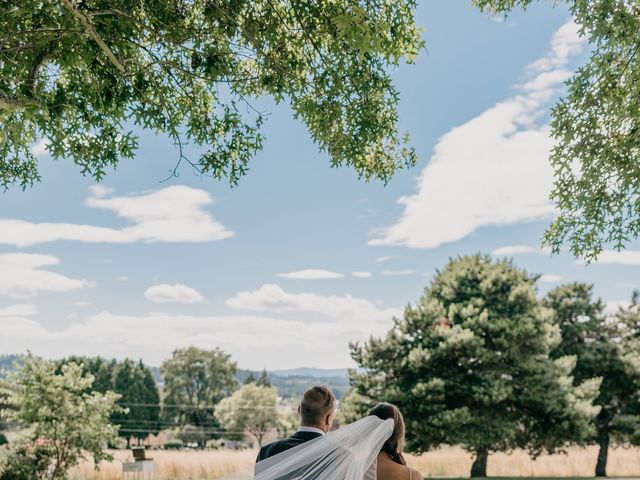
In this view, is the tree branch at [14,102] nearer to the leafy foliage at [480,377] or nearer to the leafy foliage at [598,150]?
Answer: the leafy foliage at [598,150]

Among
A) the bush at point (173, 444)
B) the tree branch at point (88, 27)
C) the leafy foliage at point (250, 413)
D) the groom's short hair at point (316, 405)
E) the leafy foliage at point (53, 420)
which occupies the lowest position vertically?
the bush at point (173, 444)

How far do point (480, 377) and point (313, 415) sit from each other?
19.5 meters

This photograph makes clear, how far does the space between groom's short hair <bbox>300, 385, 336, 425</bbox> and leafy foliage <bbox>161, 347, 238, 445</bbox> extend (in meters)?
67.3

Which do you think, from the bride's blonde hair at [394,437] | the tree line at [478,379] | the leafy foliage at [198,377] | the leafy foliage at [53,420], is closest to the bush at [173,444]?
the leafy foliage at [198,377]

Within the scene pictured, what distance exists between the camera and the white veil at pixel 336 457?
4.48m

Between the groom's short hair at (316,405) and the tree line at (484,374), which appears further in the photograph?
the tree line at (484,374)

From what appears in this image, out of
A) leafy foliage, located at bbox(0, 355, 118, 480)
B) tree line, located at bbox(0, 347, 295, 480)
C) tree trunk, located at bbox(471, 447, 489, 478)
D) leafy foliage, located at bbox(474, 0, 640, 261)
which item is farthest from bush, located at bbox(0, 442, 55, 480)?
tree line, located at bbox(0, 347, 295, 480)

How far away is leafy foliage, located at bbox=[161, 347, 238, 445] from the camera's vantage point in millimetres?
70250

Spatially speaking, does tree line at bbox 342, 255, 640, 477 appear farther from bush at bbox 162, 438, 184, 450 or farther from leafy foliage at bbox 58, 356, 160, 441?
leafy foliage at bbox 58, 356, 160, 441

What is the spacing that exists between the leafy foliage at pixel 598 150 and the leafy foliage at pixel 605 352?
56.0 feet

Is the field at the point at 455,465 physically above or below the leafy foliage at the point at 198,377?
below

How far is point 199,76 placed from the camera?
862 centimetres

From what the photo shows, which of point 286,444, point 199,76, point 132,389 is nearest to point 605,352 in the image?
point 199,76

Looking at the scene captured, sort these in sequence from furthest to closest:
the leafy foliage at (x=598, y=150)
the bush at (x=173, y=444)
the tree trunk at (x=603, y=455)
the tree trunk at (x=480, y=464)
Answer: the bush at (x=173, y=444), the tree trunk at (x=603, y=455), the tree trunk at (x=480, y=464), the leafy foliage at (x=598, y=150)
